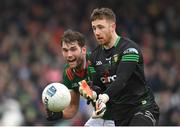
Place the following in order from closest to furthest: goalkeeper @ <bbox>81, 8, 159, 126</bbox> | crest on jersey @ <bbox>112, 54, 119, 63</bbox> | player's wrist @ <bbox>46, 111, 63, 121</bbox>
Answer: goalkeeper @ <bbox>81, 8, 159, 126</bbox> → crest on jersey @ <bbox>112, 54, 119, 63</bbox> → player's wrist @ <bbox>46, 111, 63, 121</bbox>

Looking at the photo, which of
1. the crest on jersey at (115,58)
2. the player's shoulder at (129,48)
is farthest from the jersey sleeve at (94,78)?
the player's shoulder at (129,48)

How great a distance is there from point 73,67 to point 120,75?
99cm

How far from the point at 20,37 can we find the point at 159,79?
12.6 ft

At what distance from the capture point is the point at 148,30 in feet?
57.1

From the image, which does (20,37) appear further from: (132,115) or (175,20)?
(132,115)

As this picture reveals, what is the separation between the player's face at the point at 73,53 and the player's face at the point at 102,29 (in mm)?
534

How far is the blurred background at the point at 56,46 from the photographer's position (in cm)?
1463

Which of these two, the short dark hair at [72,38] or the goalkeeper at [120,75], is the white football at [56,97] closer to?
the goalkeeper at [120,75]

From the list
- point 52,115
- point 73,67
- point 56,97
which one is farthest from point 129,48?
point 52,115

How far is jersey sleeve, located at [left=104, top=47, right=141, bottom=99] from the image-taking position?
770 cm

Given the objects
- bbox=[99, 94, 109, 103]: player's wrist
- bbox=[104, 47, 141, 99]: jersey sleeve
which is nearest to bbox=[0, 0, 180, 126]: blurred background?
bbox=[104, 47, 141, 99]: jersey sleeve

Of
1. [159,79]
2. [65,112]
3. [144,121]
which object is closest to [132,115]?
[144,121]

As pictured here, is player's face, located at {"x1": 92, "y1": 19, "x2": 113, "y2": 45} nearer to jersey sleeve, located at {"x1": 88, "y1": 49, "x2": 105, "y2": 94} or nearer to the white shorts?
jersey sleeve, located at {"x1": 88, "y1": 49, "x2": 105, "y2": 94}

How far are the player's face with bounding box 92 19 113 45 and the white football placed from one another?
2.50 feet
